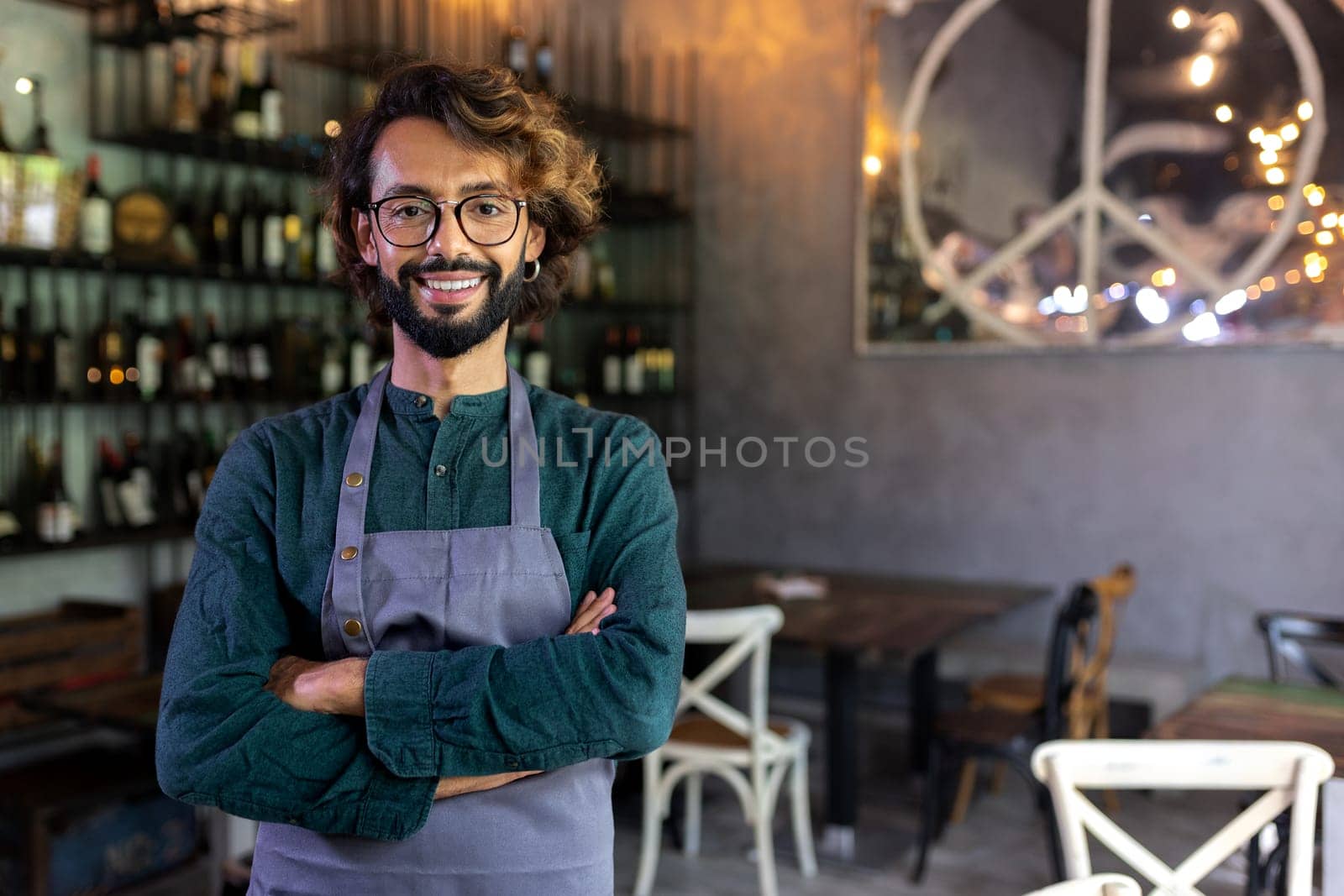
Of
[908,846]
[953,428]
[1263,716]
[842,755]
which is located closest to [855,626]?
[842,755]

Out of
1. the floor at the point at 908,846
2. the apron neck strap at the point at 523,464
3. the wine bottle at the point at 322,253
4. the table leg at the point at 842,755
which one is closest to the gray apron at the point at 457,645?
the apron neck strap at the point at 523,464

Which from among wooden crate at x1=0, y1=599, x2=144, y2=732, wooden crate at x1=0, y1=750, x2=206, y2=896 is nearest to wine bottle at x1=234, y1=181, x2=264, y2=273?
wooden crate at x1=0, y1=599, x2=144, y2=732

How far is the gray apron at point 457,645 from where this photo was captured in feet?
4.32

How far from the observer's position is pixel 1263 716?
233cm

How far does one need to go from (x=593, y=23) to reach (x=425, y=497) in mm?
4508

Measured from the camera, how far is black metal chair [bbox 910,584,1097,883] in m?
3.38

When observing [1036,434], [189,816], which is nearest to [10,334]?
[189,816]

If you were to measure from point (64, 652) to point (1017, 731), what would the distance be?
260cm

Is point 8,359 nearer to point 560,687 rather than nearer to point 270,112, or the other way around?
point 270,112

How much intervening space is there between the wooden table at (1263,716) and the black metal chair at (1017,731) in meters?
0.71

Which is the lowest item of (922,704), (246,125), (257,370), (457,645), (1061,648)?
(922,704)

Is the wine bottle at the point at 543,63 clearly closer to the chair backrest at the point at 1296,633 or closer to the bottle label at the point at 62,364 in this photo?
the bottle label at the point at 62,364

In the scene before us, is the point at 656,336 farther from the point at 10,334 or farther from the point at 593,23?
the point at 10,334

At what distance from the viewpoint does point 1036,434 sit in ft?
15.3
